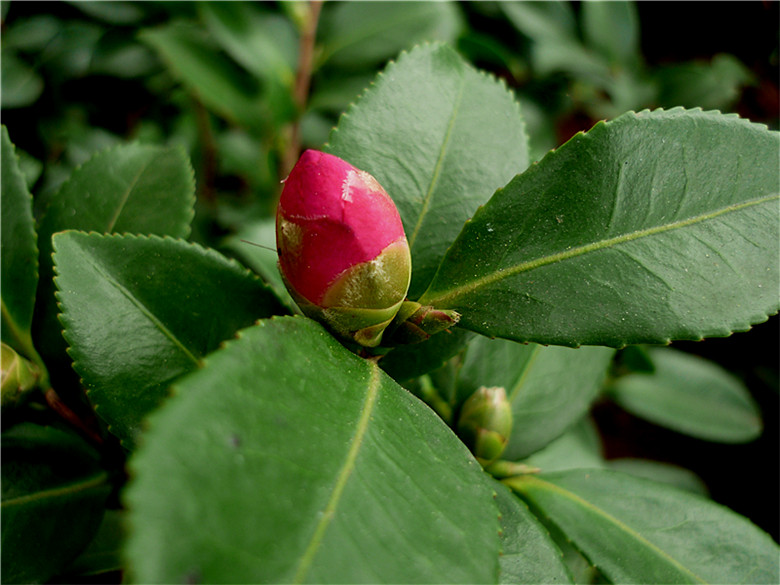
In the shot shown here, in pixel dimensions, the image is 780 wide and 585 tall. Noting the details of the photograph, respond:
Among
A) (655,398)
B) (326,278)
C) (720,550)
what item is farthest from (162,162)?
(655,398)

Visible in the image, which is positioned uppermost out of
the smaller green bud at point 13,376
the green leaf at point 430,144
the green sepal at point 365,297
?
the green leaf at point 430,144

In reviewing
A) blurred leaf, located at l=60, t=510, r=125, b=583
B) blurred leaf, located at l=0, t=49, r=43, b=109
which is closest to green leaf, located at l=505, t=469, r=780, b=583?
blurred leaf, located at l=60, t=510, r=125, b=583

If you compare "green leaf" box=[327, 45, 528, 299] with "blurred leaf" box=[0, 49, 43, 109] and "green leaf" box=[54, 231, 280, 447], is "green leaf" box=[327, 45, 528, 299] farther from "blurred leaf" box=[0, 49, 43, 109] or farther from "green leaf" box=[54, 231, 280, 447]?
"blurred leaf" box=[0, 49, 43, 109]

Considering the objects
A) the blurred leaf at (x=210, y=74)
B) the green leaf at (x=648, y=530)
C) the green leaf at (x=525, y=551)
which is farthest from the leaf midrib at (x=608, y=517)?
the blurred leaf at (x=210, y=74)

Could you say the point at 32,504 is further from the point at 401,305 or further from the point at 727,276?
the point at 727,276

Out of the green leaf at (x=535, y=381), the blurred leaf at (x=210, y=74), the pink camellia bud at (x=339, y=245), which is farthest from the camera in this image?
the blurred leaf at (x=210, y=74)

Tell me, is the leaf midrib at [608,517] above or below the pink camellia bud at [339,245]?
below

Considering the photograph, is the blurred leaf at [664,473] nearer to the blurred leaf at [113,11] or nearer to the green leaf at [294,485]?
the green leaf at [294,485]
